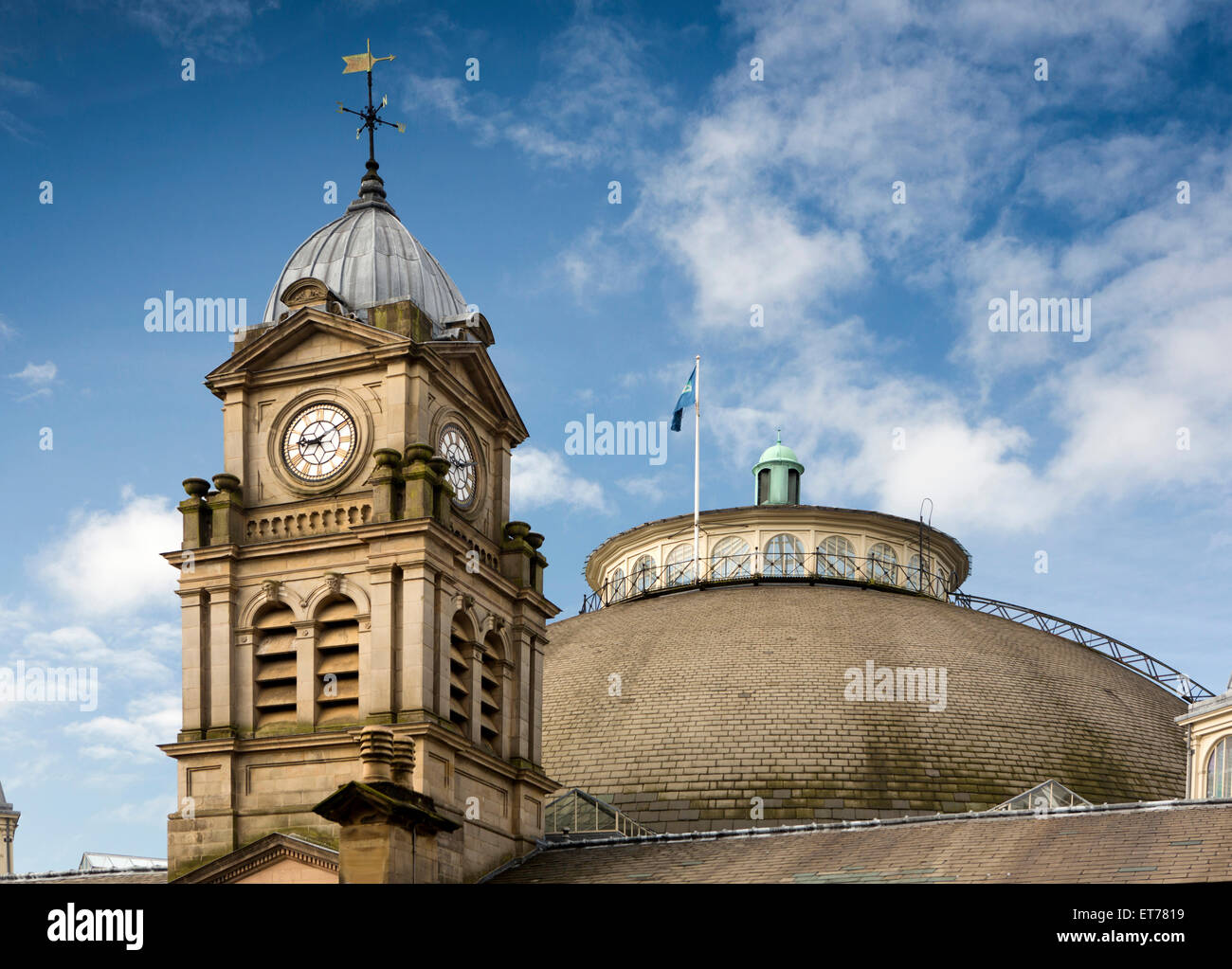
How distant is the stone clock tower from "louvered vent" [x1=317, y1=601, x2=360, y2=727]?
1.9 inches

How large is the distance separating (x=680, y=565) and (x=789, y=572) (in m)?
3.95

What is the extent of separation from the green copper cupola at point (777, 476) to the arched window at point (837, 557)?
4.35m

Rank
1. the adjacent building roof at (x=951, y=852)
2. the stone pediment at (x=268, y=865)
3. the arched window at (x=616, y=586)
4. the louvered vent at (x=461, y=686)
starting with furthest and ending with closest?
the arched window at (x=616, y=586) → the louvered vent at (x=461, y=686) → the stone pediment at (x=268, y=865) → the adjacent building roof at (x=951, y=852)

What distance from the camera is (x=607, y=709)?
52.8 metres

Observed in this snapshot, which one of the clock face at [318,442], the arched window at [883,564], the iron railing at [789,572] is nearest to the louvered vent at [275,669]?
the clock face at [318,442]

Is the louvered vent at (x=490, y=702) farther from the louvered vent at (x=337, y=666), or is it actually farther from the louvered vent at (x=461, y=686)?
the louvered vent at (x=337, y=666)

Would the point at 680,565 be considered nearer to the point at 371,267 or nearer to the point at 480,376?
the point at 480,376

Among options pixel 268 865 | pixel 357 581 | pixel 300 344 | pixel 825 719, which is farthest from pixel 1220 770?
pixel 300 344

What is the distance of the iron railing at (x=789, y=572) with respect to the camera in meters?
60.2

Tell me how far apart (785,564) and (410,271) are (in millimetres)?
18429

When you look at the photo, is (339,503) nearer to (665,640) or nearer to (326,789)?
(326,789)

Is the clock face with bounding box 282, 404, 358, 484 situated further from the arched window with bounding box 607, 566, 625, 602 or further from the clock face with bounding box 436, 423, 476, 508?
the arched window with bounding box 607, 566, 625, 602
